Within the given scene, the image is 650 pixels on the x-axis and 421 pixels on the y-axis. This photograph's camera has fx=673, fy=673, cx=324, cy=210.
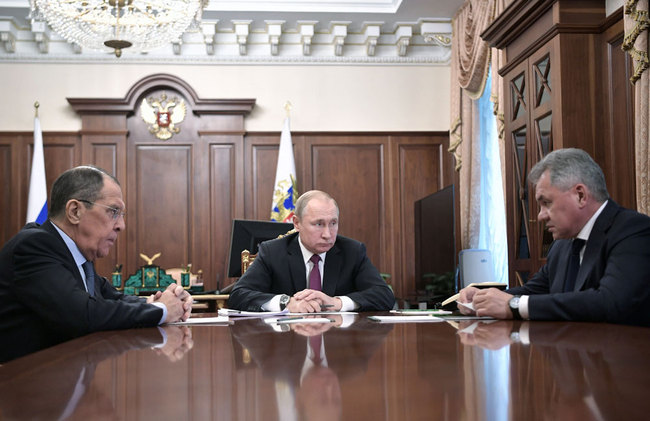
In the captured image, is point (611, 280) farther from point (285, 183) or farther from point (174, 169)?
point (174, 169)

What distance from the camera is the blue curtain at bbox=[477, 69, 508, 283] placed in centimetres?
623

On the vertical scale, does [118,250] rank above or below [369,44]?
→ below

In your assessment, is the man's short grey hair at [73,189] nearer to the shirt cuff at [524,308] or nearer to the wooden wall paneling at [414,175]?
the shirt cuff at [524,308]

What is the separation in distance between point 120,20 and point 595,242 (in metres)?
3.99

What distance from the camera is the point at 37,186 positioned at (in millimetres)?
7023

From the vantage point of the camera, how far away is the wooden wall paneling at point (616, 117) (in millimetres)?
3467

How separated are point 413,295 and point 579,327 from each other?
18.0 feet

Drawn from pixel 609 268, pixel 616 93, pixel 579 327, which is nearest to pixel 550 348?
pixel 579 327

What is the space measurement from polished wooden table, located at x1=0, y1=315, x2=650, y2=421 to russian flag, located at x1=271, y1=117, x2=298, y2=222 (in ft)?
17.3

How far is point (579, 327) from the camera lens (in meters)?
1.98

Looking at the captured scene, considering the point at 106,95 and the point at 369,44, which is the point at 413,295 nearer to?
the point at 369,44

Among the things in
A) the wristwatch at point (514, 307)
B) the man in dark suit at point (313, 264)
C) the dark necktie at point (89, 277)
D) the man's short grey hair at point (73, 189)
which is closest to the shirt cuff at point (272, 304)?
the man in dark suit at point (313, 264)

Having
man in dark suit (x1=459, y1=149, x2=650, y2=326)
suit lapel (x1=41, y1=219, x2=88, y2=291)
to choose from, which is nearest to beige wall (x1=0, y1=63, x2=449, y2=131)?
man in dark suit (x1=459, y1=149, x2=650, y2=326)

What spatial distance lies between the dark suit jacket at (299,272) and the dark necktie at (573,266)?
931 mm
